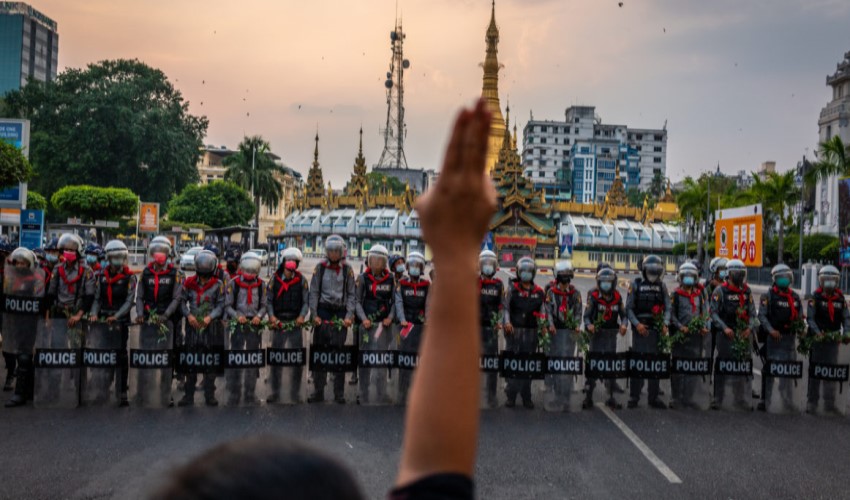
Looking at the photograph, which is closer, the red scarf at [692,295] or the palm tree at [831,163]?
the red scarf at [692,295]

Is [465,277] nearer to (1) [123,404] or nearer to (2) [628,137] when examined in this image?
(1) [123,404]

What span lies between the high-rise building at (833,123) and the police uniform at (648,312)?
51788 millimetres

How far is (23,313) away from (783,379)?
1050 centimetres

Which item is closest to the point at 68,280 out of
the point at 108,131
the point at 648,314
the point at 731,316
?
the point at 648,314

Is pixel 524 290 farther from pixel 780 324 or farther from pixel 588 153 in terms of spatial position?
pixel 588 153

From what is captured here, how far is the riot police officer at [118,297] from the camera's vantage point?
9.11 metres

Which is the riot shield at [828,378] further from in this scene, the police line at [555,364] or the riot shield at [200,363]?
the riot shield at [200,363]

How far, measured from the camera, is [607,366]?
9.55 m

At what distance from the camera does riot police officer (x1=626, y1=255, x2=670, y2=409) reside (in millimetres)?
9609

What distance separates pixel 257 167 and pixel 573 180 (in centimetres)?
6986

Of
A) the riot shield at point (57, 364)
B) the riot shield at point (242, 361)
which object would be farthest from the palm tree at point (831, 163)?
the riot shield at point (57, 364)

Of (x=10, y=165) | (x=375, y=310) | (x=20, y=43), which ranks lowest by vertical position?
(x=375, y=310)

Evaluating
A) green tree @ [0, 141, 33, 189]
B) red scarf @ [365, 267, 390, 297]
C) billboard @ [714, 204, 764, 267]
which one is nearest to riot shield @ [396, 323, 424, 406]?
red scarf @ [365, 267, 390, 297]

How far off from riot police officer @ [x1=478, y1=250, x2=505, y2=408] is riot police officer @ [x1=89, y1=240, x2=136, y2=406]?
15.9 ft
